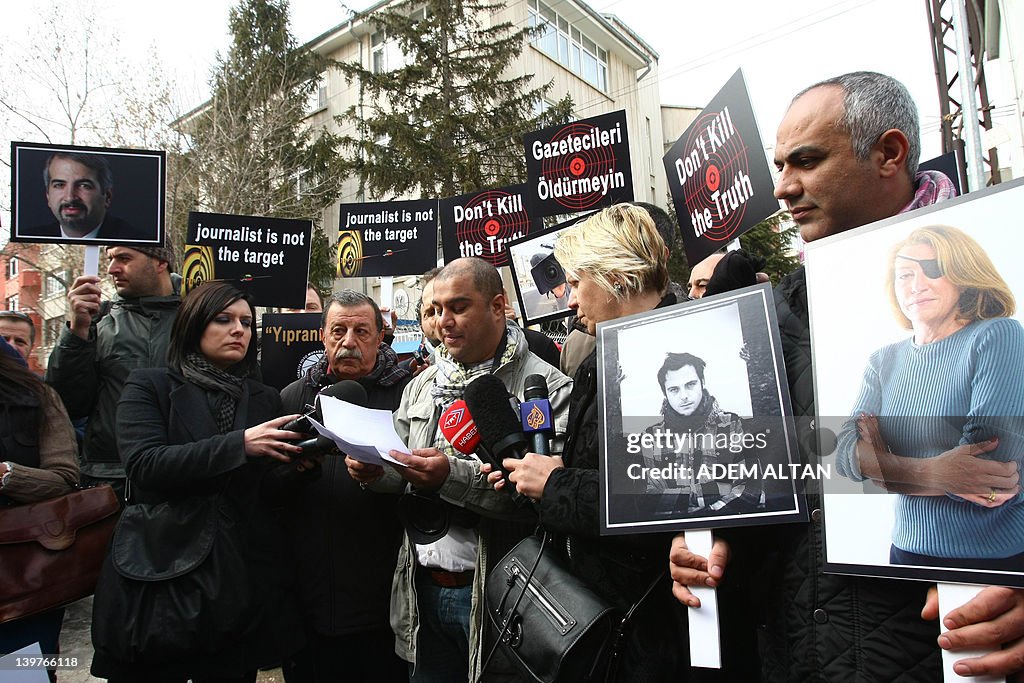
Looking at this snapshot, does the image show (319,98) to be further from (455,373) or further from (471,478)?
(471,478)

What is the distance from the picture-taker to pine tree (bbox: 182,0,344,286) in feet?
66.7

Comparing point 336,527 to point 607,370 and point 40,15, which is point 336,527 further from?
point 40,15

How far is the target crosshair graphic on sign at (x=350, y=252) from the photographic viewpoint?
6.32 meters

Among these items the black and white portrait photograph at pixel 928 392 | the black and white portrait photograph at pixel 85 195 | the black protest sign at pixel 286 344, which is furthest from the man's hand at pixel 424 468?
the black protest sign at pixel 286 344

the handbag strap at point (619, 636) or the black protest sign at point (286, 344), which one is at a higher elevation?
the black protest sign at point (286, 344)

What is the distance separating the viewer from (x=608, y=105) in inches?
1137

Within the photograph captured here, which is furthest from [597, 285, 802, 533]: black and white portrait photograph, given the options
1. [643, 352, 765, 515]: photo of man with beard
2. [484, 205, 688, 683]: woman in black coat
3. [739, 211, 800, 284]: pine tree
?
[739, 211, 800, 284]: pine tree

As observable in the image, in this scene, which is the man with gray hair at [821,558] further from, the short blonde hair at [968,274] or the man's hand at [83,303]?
the man's hand at [83,303]

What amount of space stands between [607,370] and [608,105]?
2912cm

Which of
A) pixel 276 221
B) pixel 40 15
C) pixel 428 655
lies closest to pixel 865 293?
pixel 428 655

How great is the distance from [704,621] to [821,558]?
10.8 inches

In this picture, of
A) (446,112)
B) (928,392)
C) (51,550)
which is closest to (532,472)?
(928,392)

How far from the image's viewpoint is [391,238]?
250 inches

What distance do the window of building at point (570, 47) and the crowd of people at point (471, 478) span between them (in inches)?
880
